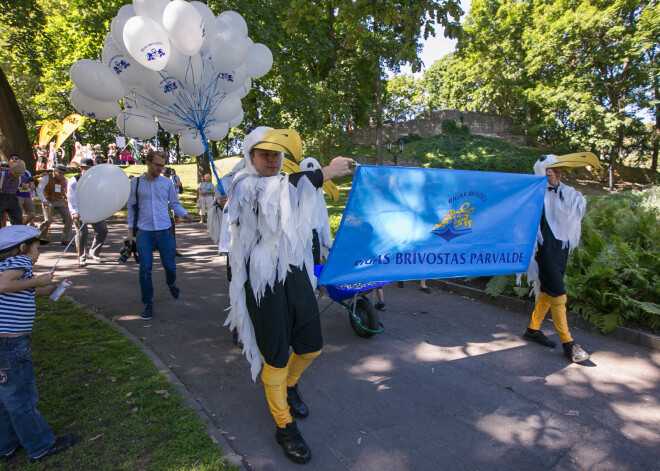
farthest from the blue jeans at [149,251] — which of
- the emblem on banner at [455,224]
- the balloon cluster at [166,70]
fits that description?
the emblem on banner at [455,224]

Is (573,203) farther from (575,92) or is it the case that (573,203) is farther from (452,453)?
(575,92)

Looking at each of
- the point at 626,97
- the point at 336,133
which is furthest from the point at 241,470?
the point at 626,97

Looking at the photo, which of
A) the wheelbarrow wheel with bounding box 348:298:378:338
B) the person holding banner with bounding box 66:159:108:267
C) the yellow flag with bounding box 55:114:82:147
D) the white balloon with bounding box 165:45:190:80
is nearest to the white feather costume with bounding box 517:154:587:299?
the wheelbarrow wheel with bounding box 348:298:378:338

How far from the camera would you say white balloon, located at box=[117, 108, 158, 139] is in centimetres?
462

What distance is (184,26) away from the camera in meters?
3.79

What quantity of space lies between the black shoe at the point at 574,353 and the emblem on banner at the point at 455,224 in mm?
1764

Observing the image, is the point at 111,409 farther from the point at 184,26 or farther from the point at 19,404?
the point at 184,26

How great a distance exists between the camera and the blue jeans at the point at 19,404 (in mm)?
2449

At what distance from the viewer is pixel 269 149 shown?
7.87ft

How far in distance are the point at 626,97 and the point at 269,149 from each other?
3368 centimetres

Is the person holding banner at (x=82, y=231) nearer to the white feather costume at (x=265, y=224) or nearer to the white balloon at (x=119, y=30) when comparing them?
the white balloon at (x=119, y=30)

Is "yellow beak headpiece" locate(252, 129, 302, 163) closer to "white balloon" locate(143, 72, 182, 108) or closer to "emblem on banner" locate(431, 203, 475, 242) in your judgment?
"emblem on banner" locate(431, 203, 475, 242)

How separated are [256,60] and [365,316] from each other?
3842 mm

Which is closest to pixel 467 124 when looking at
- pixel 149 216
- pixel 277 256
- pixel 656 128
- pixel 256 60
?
pixel 656 128
